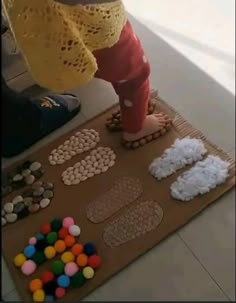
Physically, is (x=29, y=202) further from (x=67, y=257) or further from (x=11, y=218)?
(x=67, y=257)

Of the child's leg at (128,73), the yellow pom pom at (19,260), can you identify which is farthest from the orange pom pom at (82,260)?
the child's leg at (128,73)

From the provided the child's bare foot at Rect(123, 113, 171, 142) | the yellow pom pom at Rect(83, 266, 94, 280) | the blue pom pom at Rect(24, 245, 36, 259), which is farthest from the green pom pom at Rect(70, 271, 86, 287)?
the child's bare foot at Rect(123, 113, 171, 142)

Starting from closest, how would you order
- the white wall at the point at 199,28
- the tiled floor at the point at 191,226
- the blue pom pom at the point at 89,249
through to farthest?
1. the tiled floor at the point at 191,226
2. the blue pom pom at the point at 89,249
3. the white wall at the point at 199,28

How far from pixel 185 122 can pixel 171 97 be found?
104mm

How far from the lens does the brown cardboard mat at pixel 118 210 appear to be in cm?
93

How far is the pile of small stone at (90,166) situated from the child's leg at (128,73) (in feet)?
0.29

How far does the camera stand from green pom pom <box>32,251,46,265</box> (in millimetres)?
938

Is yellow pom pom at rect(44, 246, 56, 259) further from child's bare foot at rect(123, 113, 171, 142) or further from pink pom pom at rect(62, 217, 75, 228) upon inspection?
child's bare foot at rect(123, 113, 171, 142)

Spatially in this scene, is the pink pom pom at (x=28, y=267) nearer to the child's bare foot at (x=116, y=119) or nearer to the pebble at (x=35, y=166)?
the pebble at (x=35, y=166)

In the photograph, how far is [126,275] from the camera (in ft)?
2.95

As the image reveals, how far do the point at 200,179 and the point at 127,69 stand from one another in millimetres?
298

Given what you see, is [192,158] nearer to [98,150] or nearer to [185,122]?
[185,122]

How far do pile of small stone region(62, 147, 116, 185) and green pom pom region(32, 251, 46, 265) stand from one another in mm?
192

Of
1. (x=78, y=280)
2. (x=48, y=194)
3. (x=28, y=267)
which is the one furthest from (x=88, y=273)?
(x=48, y=194)
